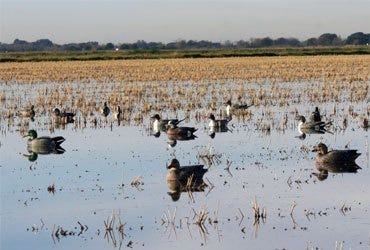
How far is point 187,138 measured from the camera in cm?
2000

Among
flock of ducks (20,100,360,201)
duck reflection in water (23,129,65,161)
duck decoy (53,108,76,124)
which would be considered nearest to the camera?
flock of ducks (20,100,360,201)

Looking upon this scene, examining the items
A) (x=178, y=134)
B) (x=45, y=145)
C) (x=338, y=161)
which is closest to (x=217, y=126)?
(x=178, y=134)

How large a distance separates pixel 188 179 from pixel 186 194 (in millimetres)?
548

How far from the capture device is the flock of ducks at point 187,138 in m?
13.9

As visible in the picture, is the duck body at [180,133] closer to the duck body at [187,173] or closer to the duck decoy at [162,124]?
the duck decoy at [162,124]

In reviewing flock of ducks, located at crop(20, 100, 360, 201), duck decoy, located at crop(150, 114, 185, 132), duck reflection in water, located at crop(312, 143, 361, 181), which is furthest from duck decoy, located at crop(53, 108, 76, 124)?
duck reflection in water, located at crop(312, 143, 361, 181)

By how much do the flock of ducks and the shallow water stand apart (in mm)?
224

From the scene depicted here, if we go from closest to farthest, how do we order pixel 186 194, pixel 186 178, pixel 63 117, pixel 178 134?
pixel 186 194 → pixel 186 178 → pixel 178 134 → pixel 63 117

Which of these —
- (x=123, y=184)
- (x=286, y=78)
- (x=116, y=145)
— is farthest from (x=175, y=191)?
(x=286, y=78)

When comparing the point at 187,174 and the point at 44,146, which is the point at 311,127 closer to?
the point at 44,146

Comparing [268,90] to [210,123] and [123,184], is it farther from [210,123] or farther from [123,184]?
[123,184]

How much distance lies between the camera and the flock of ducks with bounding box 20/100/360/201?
13875 mm

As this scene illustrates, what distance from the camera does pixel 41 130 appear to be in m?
22.7

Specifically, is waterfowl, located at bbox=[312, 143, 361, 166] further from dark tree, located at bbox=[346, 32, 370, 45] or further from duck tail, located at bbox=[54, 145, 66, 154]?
dark tree, located at bbox=[346, 32, 370, 45]
